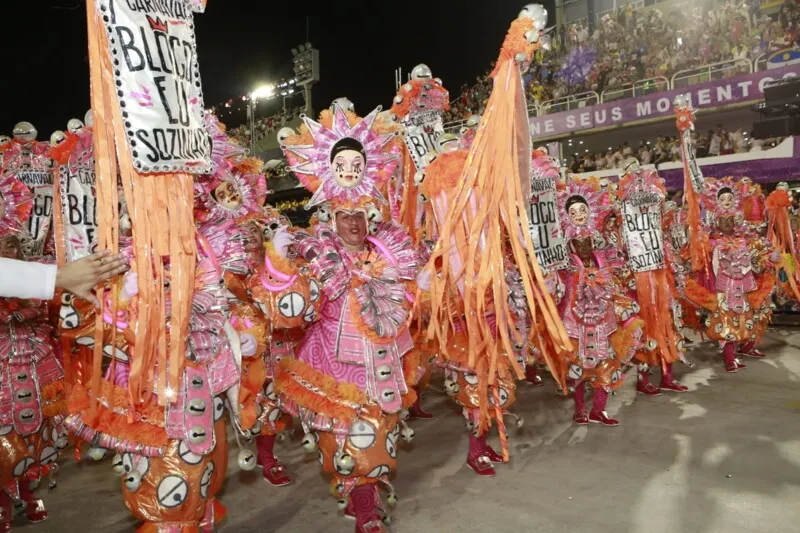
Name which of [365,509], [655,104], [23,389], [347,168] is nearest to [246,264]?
[347,168]

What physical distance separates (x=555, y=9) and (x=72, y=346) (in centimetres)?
1867

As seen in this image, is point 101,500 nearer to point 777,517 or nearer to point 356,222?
point 356,222

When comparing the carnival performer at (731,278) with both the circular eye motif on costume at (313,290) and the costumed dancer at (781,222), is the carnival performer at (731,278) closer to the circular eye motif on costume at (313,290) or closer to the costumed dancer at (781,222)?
the costumed dancer at (781,222)

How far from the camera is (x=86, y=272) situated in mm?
1703

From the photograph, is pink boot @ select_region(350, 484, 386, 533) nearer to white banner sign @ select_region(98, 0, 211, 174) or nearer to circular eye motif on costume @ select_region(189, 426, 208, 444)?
circular eye motif on costume @ select_region(189, 426, 208, 444)

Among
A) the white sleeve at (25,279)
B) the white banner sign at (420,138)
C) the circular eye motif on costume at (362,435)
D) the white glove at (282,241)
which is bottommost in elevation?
the circular eye motif on costume at (362,435)

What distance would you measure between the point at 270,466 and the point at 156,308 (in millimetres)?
2106

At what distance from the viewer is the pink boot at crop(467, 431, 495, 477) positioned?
3.86m

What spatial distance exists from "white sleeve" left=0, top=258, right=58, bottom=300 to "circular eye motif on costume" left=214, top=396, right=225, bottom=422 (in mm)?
888

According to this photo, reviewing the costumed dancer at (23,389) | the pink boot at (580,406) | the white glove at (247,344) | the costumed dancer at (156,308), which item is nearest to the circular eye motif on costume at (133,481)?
the costumed dancer at (156,308)

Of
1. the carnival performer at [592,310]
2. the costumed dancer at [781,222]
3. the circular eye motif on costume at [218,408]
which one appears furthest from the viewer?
the costumed dancer at [781,222]

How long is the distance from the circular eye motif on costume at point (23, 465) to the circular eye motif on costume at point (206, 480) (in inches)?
59.5

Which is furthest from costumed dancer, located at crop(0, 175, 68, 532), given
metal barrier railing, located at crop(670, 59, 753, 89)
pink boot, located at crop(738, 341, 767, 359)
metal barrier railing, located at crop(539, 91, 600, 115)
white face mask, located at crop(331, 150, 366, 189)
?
metal barrier railing, located at crop(539, 91, 600, 115)

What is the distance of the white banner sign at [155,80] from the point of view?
198 centimetres
